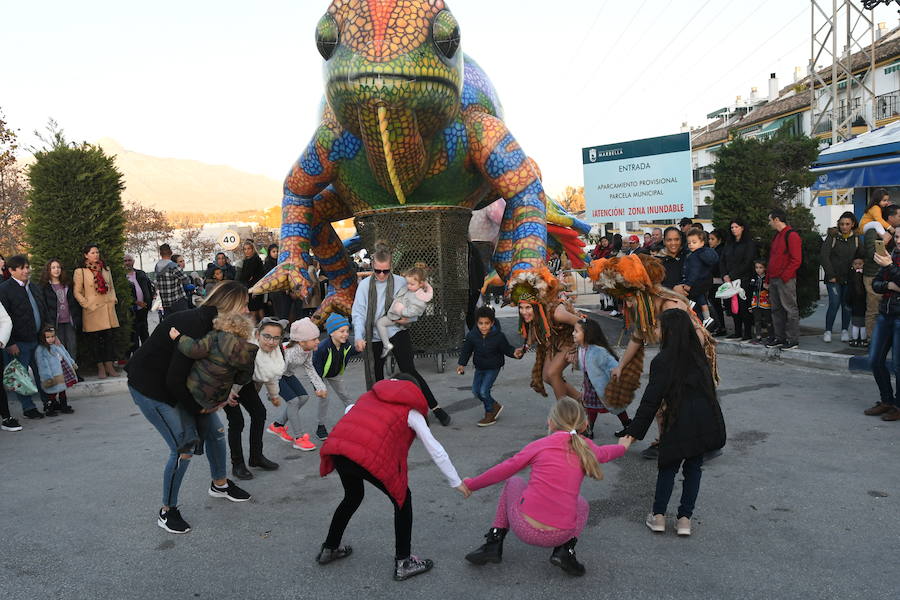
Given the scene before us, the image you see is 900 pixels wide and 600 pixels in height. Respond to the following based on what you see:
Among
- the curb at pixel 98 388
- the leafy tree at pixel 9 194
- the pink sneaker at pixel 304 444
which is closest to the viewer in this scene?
the pink sneaker at pixel 304 444

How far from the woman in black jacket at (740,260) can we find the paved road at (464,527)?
9.51 ft

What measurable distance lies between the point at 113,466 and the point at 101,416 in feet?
6.24

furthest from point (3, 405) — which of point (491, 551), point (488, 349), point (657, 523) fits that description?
point (657, 523)

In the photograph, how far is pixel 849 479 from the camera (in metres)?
4.14

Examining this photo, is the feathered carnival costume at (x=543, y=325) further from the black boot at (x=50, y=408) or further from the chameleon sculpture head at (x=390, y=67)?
the black boot at (x=50, y=408)

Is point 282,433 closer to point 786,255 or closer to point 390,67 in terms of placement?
point 390,67

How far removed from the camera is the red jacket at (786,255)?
760 cm

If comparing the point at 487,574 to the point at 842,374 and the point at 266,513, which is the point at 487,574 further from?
the point at 842,374

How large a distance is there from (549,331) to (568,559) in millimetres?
2714

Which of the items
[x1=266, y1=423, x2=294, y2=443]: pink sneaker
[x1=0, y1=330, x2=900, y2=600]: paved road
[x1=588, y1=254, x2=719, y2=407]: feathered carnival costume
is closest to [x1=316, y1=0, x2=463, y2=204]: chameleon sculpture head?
[x1=588, y1=254, x2=719, y2=407]: feathered carnival costume

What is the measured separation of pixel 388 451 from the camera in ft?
10.3

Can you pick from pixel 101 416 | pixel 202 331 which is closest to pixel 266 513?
pixel 202 331

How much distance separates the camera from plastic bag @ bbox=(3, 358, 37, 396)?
6.32 m

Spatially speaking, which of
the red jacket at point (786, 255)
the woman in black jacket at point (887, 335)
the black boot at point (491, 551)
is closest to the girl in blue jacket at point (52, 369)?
the black boot at point (491, 551)
